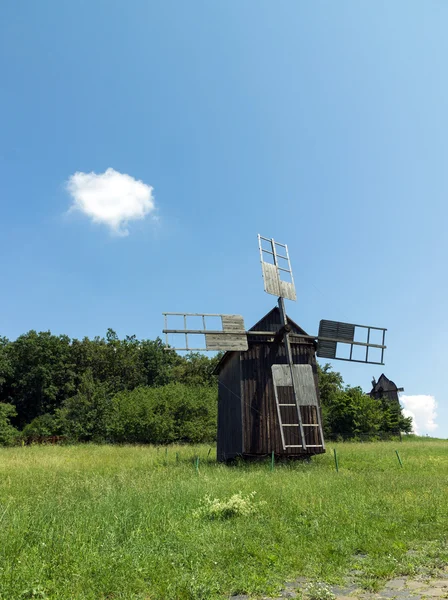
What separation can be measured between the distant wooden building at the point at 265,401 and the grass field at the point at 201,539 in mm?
7560

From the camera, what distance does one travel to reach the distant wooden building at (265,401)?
61.2ft

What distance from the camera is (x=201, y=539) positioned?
21.7ft

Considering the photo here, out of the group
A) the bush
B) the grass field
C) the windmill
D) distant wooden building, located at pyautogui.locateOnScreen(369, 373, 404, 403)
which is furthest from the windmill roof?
distant wooden building, located at pyautogui.locateOnScreen(369, 373, 404, 403)

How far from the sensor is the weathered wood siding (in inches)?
A: 771

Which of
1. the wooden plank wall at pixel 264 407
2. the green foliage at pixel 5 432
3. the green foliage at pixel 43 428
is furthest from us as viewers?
the green foliage at pixel 43 428

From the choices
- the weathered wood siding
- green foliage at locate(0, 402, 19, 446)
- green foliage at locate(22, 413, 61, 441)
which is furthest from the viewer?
green foliage at locate(22, 413, 61, 441)

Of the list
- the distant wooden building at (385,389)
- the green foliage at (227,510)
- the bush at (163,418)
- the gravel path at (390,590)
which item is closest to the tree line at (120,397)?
the bush at (163,418)

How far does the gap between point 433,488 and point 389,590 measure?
793cm

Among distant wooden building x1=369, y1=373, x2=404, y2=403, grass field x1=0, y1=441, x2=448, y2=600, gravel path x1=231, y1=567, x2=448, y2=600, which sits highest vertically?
distant wooden building x1=369, y1=373, x2=404, y2=403

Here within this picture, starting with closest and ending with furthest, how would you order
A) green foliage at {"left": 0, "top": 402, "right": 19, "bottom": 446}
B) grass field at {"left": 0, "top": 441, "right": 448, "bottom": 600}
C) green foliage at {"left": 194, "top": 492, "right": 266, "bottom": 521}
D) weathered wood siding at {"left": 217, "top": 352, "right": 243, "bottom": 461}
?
grass field at {"left": 0, "top": 441, "right": 448, "bottom": 600}, green foliage at {"left": 194, "top": 492, "right": 266, "bottom": 521}, weathered wood siding at {"left": 217, "top": 352, "right": 243, "bottom": 461}, green foliage at {"left": 0, "top": 402, "right": 19, "bottom": 446}

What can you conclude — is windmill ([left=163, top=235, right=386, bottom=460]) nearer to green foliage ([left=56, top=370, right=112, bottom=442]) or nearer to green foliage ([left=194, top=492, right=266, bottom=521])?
green foliage ([left=194, top=492, right=266, bottom=521])

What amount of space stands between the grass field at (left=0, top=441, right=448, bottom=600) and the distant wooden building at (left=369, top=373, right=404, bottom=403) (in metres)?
67.9

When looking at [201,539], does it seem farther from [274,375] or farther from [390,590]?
[274,375]

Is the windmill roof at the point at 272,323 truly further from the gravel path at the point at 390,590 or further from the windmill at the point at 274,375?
the gravel path at the point at 390,590
